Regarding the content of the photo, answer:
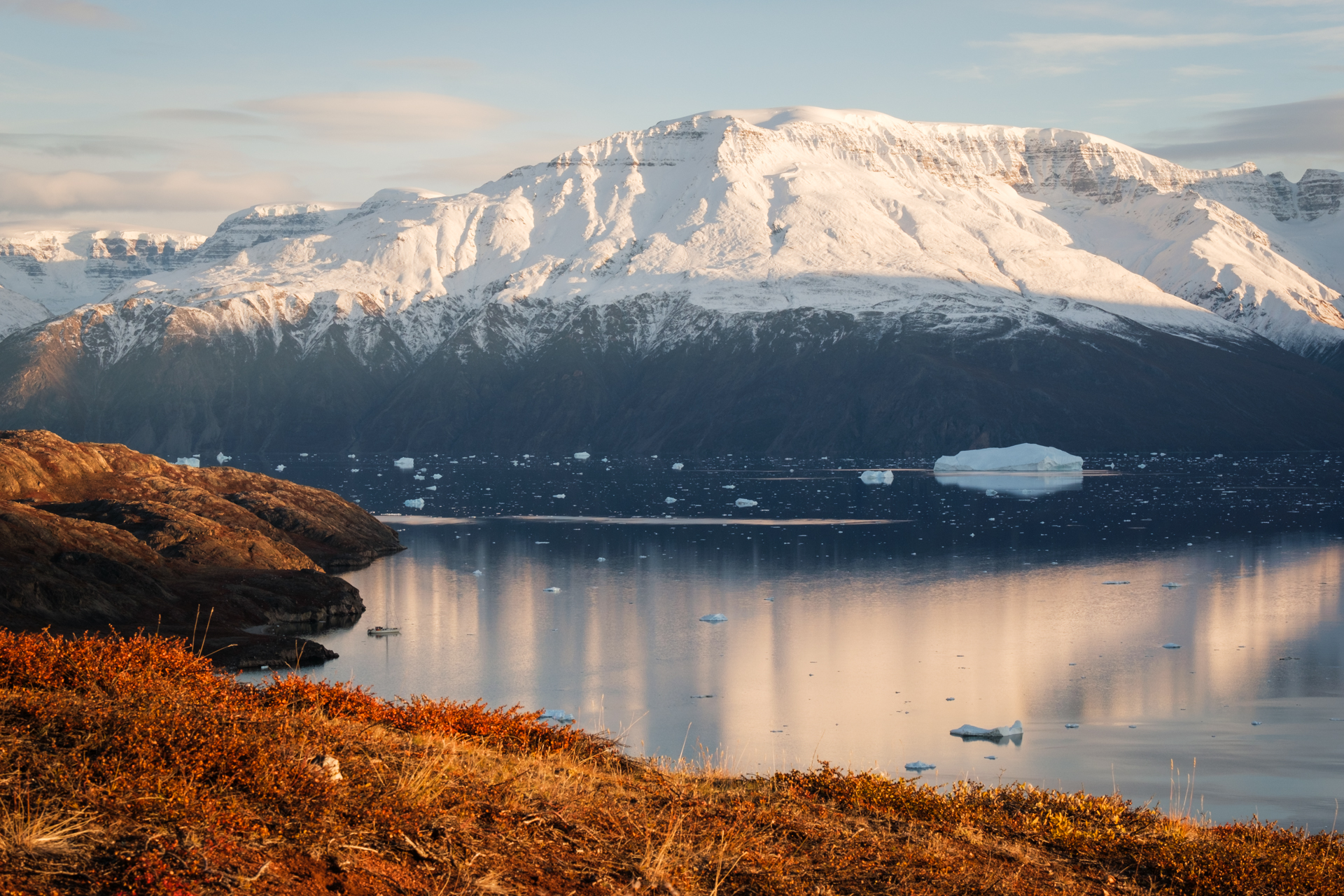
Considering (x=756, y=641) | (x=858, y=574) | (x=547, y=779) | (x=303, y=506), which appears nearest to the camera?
(x=547, y=779)

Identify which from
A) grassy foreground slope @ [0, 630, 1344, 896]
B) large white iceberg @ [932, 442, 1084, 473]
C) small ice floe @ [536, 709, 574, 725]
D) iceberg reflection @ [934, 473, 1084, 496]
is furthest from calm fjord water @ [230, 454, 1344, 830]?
large white iceberg @ [932, 442, 1084, 473]

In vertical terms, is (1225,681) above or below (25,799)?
below

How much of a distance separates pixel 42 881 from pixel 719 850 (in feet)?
15.5

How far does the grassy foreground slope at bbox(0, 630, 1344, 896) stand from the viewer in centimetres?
784

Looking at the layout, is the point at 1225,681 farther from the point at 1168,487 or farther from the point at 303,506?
the point at 1168,487

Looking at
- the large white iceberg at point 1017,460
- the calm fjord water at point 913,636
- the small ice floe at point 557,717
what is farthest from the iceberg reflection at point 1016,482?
the small ice floe at point 557,717

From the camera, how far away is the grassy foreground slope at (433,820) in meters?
7.84

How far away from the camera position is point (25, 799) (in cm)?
830

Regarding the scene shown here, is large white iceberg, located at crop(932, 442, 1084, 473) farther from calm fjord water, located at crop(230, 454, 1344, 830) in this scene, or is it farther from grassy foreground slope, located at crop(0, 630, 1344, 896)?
grassy foreground slope, located at crop(0, 630, 1344, 896)

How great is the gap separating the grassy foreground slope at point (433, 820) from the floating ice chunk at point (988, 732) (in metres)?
16.1

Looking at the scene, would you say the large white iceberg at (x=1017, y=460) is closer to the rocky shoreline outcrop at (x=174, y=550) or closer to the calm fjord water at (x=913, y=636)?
the calm fjord water at (x=913, y=636)

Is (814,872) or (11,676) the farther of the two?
(11,676)

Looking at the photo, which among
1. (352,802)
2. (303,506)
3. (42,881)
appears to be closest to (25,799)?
(42,881)

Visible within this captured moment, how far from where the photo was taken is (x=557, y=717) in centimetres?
3188
